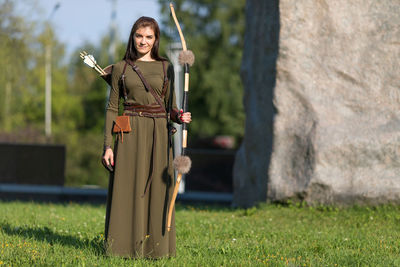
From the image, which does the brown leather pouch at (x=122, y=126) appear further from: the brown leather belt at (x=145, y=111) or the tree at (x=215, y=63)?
the tree at (x=215, y=63)

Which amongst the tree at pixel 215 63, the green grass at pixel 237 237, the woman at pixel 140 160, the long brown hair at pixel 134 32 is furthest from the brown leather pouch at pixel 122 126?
the tree at pixel 215 63

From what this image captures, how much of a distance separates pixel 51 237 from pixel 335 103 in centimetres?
508

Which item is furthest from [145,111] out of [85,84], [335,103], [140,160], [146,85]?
[85,84]

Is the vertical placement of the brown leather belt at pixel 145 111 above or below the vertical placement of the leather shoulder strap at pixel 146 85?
below

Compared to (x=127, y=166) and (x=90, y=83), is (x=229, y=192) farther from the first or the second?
(x=90, y=83)

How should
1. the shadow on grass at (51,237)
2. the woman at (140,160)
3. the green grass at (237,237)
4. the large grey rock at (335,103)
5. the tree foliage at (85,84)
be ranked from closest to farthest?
the woman at (140,160)
the green grass at (237,237)
the shadow on grass at (51,237)
the large grey rock at (335,103)
the tree foliage at (85,84)

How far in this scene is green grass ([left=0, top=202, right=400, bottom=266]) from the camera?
5.65m

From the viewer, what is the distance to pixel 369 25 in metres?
9.35

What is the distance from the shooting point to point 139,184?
551 centimetres

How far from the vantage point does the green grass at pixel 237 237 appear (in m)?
5.65

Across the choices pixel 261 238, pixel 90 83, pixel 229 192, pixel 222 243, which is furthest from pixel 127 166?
pixel 90 83

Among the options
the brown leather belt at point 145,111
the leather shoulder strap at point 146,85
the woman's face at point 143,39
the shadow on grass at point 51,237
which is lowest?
the shadow on grass at point 51,237

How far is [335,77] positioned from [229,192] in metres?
7.49

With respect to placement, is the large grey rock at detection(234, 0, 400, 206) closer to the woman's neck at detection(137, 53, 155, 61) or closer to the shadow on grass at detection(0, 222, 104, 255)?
the shadow on grass at detection(0, 222, 104, 255)
